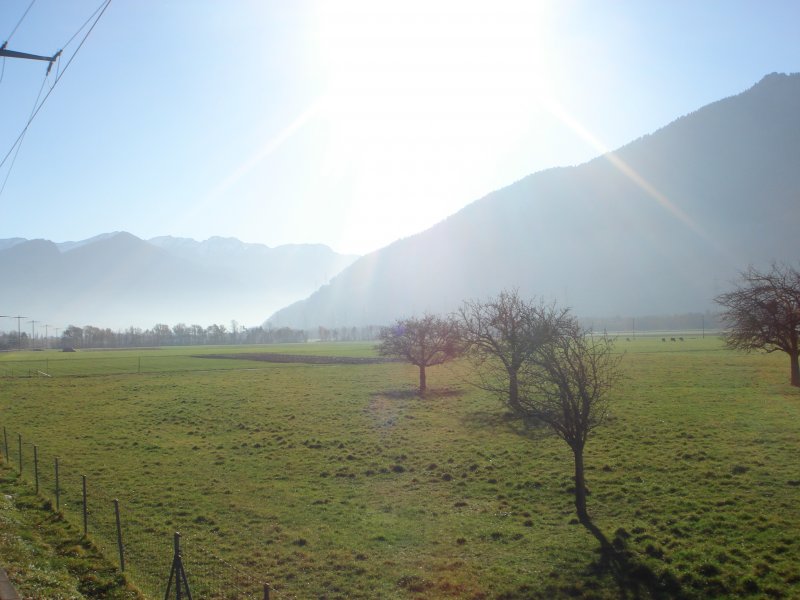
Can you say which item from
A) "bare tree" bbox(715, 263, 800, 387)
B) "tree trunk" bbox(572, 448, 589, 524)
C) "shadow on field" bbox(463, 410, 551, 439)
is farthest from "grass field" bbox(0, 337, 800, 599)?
"bare tree" bbox(715, 263, 800, 387)

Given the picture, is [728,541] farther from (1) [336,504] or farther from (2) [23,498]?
(2) [23,498]

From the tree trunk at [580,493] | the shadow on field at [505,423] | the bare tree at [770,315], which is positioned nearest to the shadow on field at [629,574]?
the tree trunk at [580,493]

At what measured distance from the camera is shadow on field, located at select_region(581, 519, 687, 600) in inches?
464

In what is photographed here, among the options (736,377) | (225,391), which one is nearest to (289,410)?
(225,391)

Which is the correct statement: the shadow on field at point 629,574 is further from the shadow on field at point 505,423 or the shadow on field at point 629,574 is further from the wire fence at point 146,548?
the shadow on field at point 505,423

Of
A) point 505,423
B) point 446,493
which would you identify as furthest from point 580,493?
point 505,423

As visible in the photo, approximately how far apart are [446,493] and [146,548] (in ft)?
33.2

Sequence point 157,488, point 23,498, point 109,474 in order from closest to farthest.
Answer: point 23,498 < point 157,488 < point 109,474

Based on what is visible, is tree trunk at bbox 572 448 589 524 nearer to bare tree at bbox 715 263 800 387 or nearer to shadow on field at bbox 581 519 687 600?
shadow on field at bbox 581 519 687 600

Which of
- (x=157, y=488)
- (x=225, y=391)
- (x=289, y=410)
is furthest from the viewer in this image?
(x=225, y=391)

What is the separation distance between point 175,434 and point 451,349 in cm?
2451

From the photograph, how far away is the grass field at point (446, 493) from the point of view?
42.0 ft

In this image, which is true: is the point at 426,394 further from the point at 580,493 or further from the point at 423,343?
the point at 580,493

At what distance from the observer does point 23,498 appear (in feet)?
59.8
